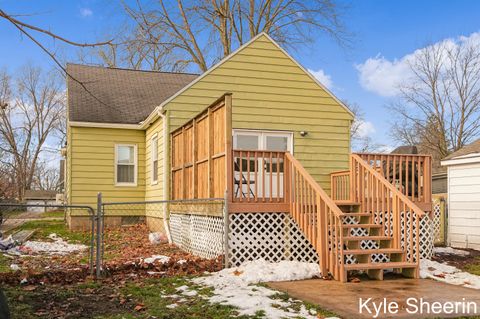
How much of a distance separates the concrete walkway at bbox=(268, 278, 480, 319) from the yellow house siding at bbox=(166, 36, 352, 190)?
611 cm

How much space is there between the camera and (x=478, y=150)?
1288 centimetres

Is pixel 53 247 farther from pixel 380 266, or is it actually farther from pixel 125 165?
pixel 380 266

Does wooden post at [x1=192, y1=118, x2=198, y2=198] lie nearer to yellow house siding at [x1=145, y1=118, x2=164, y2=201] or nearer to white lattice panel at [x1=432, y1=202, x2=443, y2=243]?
yellow house siding at [x1=145, y1=118, x2=164, y2=201]

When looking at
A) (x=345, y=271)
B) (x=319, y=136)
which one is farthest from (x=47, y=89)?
(x=345, y=271)

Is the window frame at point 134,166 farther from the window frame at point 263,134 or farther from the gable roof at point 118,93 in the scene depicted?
the window frame at point 263,134

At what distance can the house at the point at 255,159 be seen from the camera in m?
8.16

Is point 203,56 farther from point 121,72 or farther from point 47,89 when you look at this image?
point 47,89

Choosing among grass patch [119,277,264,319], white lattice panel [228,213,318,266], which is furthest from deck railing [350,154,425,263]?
grass patch [119,277,264,319]

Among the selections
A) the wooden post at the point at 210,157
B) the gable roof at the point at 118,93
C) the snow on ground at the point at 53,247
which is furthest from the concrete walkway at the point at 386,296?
the gable roof at the point at 118,93

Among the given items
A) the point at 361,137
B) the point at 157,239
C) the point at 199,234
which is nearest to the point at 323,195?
the point at 199,234

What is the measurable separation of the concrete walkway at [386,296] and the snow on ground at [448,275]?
0.31 m

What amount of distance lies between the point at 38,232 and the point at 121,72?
7.04m

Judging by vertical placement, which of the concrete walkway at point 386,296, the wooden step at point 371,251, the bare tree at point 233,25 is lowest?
the concrete walkway at point 386,296

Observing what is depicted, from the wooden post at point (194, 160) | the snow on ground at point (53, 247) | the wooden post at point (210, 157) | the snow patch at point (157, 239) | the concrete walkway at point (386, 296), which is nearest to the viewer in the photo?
the concrete walkway at point (386, 296)
